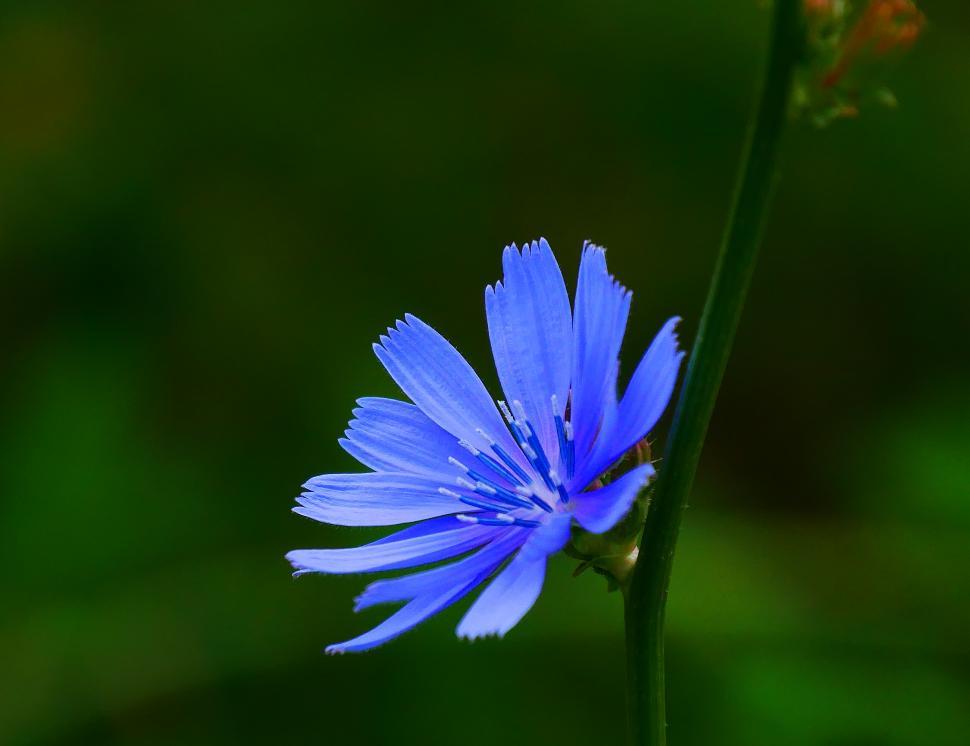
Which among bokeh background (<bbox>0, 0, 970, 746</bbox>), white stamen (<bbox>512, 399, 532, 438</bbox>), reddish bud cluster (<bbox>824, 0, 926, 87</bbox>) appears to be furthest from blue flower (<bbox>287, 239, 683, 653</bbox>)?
bokeh background (<bbox>0, 0, 970, 746</bbox>)

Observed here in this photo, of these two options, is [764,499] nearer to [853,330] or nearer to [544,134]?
[853,330]

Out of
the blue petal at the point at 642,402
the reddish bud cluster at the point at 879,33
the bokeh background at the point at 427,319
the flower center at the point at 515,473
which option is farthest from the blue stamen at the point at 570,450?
the bokeh background at the point at 427,319

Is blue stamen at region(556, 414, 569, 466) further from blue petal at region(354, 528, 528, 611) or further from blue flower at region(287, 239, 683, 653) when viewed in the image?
blue petal at region(354, 528, 528, 611)

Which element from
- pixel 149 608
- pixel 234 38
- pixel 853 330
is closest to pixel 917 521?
pixel 853 330

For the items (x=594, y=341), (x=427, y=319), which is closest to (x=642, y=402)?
(x=594, y=341)

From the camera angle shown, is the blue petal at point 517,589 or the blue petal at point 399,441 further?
the blue petal at point 399,441

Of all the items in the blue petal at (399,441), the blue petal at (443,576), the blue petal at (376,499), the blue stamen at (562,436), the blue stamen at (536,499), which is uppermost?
the blue petal at (399,441)

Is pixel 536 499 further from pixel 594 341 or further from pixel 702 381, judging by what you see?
pixel 702 381

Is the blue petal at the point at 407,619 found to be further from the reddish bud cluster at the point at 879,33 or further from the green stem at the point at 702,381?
the reddish bud cluster at the point at 879,33
